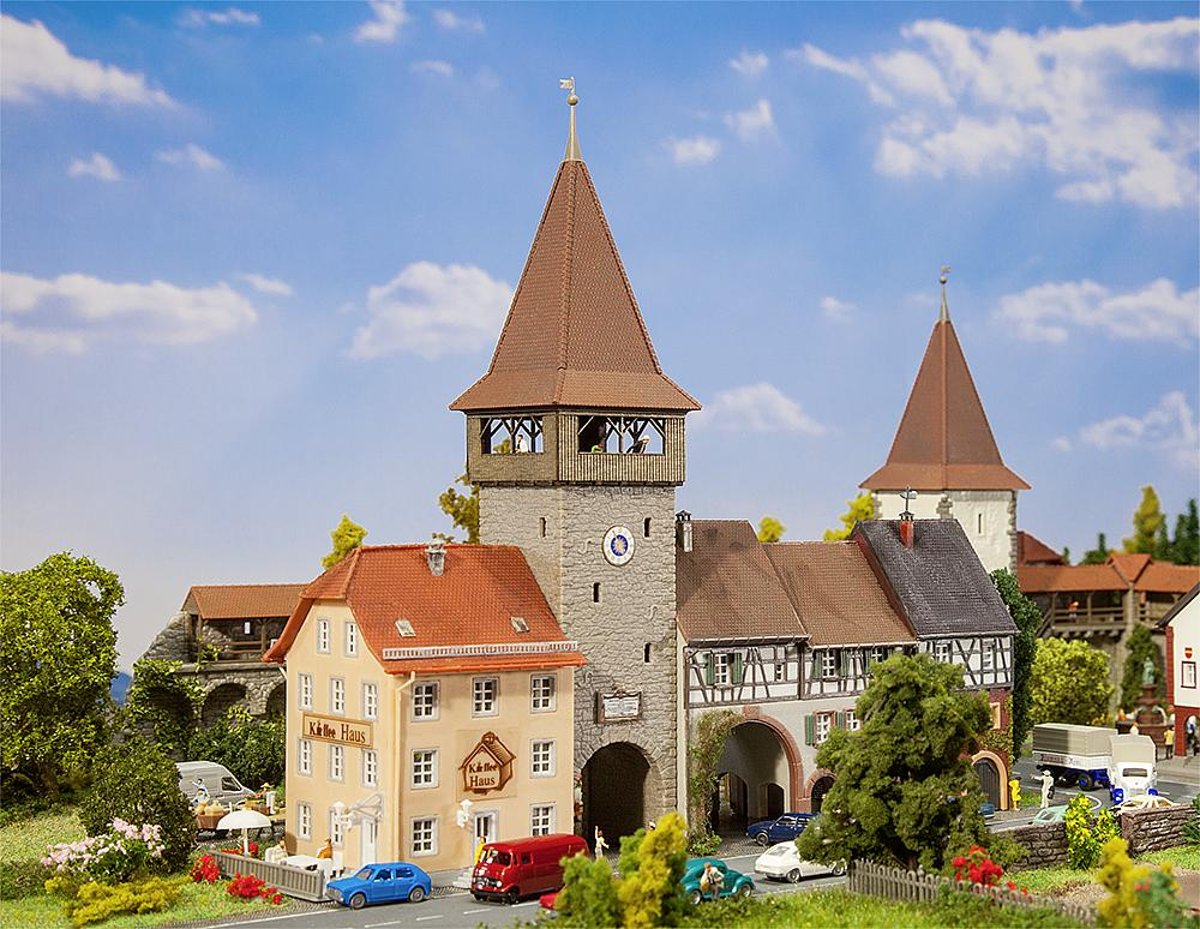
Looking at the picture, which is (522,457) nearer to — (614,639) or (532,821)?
(614,639)

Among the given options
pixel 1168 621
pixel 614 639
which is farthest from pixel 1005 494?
pixel 614 639

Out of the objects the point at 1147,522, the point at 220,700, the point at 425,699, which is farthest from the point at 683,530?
the point at 1147,522

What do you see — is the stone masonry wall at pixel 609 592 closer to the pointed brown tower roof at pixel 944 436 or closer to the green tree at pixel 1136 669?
the pointed brown tower roof at pixel 944 436

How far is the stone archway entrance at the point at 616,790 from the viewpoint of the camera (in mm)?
52281

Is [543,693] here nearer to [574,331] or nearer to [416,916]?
[416,916]

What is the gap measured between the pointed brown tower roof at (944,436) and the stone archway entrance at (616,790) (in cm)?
2229

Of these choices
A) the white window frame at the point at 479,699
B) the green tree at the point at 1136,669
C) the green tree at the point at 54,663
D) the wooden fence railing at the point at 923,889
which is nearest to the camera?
the wooden fence railing at the point at 923,889

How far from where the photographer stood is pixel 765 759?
56000 mm

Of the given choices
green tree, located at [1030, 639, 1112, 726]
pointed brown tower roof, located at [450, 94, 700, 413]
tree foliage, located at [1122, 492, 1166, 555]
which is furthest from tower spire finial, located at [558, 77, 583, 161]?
tree foliage, located at [1122, 492, 1166, 555]

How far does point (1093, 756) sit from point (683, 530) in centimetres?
1798

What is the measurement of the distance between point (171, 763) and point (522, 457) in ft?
41.1

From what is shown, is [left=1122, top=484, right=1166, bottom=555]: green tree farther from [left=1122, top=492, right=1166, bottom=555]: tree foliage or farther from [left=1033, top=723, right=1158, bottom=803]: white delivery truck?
[left=1033, top=723, right=1158, bottom=803]: white delivery truck

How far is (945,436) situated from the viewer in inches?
2793

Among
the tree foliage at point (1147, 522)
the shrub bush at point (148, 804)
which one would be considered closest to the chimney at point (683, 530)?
the shrub bush at point (148, 804)
